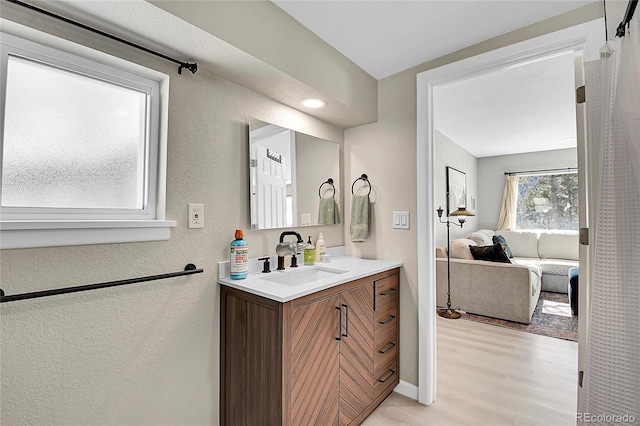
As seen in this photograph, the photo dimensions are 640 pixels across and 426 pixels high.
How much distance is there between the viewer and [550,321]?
132 inches

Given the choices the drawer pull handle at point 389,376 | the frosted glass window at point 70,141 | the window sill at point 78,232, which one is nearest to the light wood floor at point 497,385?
the drawer pull handle at point 389,376

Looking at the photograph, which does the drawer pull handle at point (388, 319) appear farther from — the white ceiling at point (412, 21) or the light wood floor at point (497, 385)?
the white ceiling at point (412, 21)

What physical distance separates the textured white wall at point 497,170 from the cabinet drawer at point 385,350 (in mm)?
5089

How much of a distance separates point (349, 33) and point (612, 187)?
146cm

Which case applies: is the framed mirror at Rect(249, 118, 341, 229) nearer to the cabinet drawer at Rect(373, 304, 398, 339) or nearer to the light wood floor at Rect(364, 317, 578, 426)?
the cabinet drawer at Rect(373, 304, 398, 339)

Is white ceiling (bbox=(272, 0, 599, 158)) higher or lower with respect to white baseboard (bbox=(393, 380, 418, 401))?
higher

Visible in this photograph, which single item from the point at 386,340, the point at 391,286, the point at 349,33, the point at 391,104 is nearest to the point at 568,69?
the point at 391,104

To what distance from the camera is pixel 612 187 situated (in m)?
1.05

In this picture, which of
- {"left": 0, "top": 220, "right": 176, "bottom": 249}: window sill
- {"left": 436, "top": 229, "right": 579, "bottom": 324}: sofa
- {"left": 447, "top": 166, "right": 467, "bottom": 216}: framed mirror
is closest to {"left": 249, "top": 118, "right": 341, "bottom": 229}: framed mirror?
{"left": 0, "top": 220, "right": 176, "bottom": 249}: window sill

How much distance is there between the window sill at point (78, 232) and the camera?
3.34 ft

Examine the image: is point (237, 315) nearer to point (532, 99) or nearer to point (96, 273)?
point (96, 273)

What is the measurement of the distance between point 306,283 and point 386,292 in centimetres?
63

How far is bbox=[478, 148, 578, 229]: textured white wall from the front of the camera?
5.61 meters

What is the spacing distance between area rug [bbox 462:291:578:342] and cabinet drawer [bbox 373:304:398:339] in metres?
1.93
